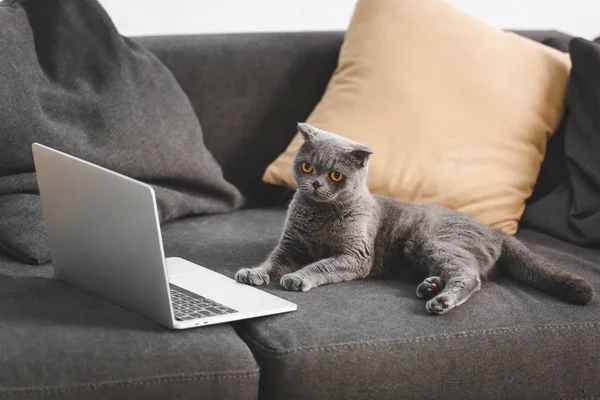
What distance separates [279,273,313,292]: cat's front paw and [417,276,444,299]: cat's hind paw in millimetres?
247

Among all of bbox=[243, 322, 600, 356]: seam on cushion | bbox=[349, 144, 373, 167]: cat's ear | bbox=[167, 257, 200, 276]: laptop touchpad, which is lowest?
bbox=[167, 257, 200, 276]: laptop touchpad

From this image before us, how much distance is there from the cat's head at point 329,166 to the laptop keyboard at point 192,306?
40 cm

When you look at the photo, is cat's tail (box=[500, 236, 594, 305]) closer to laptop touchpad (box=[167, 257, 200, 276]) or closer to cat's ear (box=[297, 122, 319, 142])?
cat's ear (box=[297, 122, 319, 142])

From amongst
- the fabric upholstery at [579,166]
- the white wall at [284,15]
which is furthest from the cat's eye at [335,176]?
the white wall at [284,15]

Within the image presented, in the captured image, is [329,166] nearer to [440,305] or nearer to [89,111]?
[440,305]

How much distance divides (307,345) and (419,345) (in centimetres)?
23

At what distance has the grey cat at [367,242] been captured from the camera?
6.64 feet

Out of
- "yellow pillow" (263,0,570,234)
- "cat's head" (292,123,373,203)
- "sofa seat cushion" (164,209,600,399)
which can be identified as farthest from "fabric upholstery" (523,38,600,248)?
"cat's head" (292,123,373,203)

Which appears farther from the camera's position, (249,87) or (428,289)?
(249,87)

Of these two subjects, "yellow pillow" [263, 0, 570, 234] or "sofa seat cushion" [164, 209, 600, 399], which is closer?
"sofa seat cushion" [164, 209, 600, 399]

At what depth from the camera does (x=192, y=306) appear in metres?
1.81

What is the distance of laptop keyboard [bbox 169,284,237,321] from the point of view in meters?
1.75

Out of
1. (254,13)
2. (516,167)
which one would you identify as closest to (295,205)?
(516,167)

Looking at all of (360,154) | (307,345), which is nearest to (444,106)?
(360,154)
